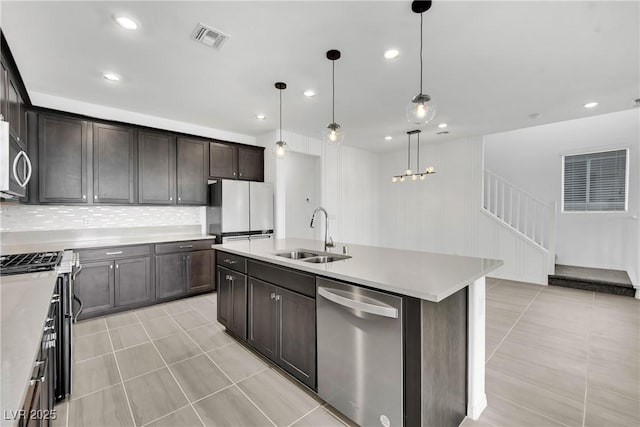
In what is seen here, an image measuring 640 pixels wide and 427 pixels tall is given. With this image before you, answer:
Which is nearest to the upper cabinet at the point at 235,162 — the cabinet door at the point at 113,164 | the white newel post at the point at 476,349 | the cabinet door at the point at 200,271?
the cabinet door at the point at 113,164

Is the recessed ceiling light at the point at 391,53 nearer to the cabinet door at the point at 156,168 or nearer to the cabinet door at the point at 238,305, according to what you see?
the cabinet door at the point at 238,305

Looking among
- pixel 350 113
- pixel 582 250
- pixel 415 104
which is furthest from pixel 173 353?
pixel 582 250

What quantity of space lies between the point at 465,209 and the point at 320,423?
5255mm

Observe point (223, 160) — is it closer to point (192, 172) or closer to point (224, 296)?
point (192, 172)

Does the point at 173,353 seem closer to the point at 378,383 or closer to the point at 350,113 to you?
the point at 378,383

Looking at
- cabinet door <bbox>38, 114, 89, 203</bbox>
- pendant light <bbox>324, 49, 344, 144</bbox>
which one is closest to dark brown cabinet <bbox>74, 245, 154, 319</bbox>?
cabinet door <bbox>38, 114, 89, 203</bbox>

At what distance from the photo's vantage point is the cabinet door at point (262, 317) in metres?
2.25

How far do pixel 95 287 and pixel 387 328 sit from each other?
3601 mm

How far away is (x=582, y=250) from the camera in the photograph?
17.2 feet

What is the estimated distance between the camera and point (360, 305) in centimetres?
154

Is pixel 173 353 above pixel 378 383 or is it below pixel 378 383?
below

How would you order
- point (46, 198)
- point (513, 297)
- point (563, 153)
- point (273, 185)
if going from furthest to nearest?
point (563, 153)
point (273, 185)
point (513, 297)
point (46, 198)

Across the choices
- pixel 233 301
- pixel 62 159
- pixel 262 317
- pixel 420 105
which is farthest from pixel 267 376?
pixel 62 159

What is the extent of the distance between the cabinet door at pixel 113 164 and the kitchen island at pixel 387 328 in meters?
2.39
